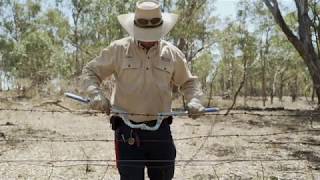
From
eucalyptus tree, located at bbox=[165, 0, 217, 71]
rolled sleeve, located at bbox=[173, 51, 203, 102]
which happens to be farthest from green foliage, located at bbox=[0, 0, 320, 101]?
rolled sleeve, located at bbox=[173, 51, 203, 102]

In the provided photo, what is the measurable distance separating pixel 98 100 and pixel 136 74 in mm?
293

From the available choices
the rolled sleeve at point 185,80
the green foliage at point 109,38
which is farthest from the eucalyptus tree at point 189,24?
Result: the rolled sleeve at point 185,80

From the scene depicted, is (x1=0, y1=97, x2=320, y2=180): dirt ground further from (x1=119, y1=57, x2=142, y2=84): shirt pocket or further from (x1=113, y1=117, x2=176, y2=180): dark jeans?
(x1=119, y1=57, x2=142, y2=84): shirt pocket

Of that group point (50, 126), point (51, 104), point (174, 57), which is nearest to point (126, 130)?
point (174, 57)

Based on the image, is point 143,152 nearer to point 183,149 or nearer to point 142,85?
point 142,85

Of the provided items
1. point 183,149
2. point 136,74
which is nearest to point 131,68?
point 136,74

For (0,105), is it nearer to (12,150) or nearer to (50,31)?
(12,150)

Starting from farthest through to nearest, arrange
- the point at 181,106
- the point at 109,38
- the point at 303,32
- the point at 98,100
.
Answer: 1. the point at 109,38
2. the point at 181,106
3. the point at 303,32
4. the point at 98,100

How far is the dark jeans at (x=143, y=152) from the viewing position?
3113 mm

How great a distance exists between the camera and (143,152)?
10.5ft

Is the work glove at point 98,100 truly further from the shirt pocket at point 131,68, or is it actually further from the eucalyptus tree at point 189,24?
the eucalyptus tree at point 189,24


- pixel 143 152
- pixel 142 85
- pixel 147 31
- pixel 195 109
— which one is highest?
pixel 147 31

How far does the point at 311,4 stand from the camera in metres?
19.7

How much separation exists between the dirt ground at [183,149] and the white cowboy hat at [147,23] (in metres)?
1.22
